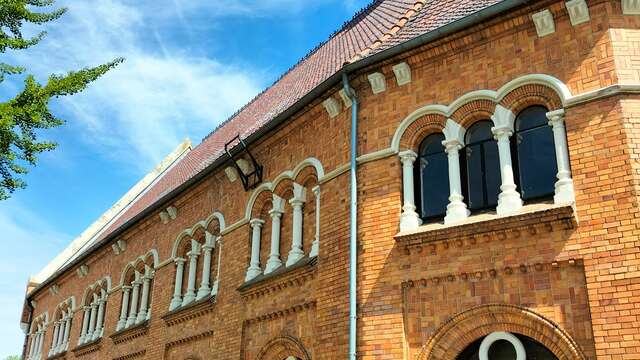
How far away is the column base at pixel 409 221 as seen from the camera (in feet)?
33.8

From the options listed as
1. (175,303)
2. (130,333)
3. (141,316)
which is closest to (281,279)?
(175,303)

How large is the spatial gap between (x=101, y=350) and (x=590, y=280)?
56.4ft

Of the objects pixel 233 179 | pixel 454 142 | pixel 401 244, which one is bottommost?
pixel 401 244

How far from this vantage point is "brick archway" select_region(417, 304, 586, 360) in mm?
8461

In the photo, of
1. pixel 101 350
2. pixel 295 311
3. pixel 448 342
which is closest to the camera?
pixel 448 342

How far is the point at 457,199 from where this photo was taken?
10.1m

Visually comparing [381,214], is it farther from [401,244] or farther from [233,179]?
[233,179]

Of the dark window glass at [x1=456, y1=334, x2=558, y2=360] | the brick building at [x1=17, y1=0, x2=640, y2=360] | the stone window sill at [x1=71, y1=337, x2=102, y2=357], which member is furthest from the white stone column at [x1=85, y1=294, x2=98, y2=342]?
the dark window glass at [x1=456, y1=334, x2=558, y2=360]

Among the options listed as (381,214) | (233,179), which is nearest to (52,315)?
(233,179)

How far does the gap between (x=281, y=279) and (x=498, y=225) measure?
4780 millimetres

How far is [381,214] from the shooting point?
421 inches

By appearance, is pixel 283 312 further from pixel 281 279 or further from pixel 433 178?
pixel 433 178

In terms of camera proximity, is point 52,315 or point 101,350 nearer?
point 101,350

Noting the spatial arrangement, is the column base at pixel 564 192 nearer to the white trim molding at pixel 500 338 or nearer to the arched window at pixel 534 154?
the arched window at pixel 534 154
